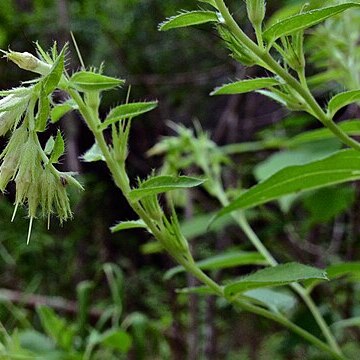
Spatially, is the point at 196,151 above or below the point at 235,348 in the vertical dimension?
above

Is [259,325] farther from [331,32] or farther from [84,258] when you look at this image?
[331,32]

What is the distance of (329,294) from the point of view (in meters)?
0.99

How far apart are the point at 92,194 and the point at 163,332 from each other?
361 millimetres

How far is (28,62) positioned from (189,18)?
0.09 metres

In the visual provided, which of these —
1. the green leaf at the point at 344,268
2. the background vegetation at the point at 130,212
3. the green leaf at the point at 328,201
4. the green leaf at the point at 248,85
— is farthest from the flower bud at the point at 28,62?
the background vegetation at the point at 130,212

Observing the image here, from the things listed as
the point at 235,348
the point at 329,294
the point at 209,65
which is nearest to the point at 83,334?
Answer: the point at 329,294

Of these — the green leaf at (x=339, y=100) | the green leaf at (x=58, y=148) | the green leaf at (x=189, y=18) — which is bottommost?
the green leaf at (x=58, y=148)

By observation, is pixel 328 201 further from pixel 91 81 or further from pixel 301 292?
pixel 91 81

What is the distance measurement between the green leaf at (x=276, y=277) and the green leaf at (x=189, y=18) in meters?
0.15

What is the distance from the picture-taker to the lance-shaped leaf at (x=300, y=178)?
1.39ft

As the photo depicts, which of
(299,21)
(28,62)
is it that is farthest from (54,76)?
(299,21)

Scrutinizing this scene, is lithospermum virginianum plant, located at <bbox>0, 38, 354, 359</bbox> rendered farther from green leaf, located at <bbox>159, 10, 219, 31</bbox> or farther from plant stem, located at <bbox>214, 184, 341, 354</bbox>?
plant stem, located at <bbox>214, 184, 341, 354</bbox>

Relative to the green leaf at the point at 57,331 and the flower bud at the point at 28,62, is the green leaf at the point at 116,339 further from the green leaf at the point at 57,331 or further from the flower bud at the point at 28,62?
the flower bud at the point at 28,62

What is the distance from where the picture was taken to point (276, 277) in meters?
0.36
